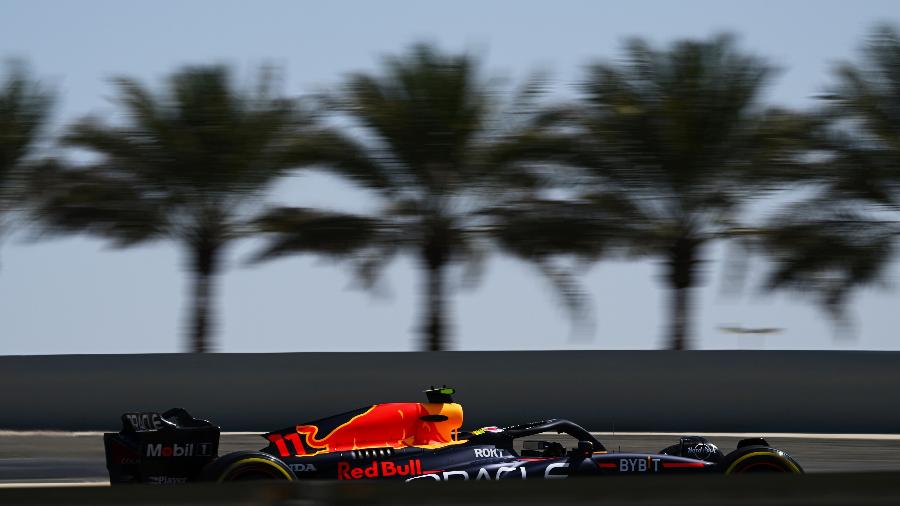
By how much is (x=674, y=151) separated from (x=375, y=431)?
37.2 feet

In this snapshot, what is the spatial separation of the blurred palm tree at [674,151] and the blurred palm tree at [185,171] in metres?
4.73

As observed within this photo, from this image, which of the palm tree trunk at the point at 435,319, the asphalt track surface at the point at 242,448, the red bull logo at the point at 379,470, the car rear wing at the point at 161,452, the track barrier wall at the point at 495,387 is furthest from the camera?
the palm tree trunk at the point at 435,319

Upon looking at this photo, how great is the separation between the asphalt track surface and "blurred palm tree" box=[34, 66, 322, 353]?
4.76 m

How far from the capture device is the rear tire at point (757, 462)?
9.06 meters

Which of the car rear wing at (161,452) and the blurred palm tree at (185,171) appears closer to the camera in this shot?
the car rear wing at (161,452)

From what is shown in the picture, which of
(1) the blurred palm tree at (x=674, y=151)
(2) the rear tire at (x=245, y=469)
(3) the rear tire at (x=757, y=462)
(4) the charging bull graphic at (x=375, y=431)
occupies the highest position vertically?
(1) the blurred palm tree at (x=674, y=151)

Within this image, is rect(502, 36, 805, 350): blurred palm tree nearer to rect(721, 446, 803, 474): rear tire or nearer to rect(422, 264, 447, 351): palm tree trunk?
rect(422, 264, 447, 351): palm tree trunk

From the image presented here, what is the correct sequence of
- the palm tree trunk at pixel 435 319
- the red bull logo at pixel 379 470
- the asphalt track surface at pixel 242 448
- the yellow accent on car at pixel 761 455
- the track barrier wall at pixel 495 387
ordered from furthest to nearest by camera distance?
the palm tree trunk at pixel 435 319, the track barrier wall at pixel 495 387, the asphalt track surface at pixel 242 448, the yellow accent on car at pixel 761 455, the red bull logo at pixel 379 470

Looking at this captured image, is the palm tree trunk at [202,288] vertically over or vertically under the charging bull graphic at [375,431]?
over

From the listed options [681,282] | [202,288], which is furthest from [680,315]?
[202,288]

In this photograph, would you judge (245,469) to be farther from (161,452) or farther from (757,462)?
(757,462)

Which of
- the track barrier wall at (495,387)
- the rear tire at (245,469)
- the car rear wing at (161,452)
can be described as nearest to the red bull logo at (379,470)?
the rear tire at (245,469)

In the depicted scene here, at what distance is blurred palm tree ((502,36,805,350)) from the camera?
63.9 ft

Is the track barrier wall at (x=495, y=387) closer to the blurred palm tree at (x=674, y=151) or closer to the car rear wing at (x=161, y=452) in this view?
the blurred palm tree at (x=674, y=151)
